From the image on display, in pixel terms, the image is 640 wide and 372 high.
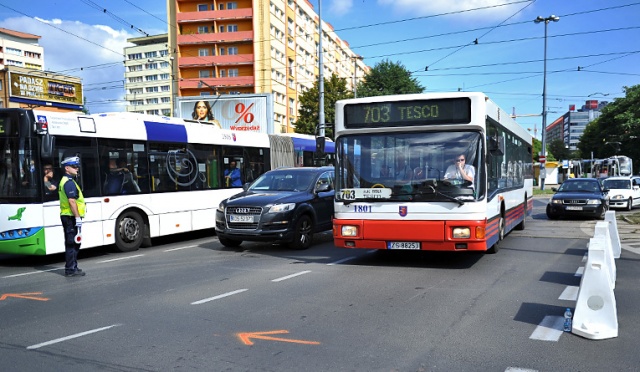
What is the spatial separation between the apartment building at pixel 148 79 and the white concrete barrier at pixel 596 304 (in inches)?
4134

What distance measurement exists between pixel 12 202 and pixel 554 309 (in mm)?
8975

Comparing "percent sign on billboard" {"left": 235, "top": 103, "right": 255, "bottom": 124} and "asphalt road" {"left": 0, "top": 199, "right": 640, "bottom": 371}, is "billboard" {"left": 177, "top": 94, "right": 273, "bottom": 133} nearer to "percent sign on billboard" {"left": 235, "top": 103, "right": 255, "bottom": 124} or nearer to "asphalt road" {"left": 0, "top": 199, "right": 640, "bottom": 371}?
"percent sign on billboard" {"left": 235, "top": 103, "right": 255, "bottom": 124}

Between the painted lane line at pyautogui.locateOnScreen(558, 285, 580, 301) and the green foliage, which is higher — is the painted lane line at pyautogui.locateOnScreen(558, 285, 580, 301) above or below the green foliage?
below

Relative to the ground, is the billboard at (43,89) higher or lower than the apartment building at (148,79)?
lower

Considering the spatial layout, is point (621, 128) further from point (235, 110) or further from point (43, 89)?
point (43, 89)

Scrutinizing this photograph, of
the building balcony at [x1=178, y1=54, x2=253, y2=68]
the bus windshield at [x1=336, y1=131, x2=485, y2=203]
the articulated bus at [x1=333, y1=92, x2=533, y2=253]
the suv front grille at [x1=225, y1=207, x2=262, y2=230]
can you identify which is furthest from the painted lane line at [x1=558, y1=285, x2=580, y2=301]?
the building balcony at [x1=178, y1=54, x2=253, y2=68]

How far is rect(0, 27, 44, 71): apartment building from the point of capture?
10625 centimetres

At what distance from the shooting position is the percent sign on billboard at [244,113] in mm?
36438

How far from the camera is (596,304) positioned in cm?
528

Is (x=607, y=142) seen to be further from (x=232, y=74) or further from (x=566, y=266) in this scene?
(x=566, y=266)

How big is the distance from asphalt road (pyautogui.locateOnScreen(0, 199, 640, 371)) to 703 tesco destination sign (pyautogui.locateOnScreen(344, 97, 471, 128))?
235 cm

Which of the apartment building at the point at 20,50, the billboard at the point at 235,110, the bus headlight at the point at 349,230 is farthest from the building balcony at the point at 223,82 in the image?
the bus headlight at the point at 349,230

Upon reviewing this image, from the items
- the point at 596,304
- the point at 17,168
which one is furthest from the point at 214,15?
the point at 596,304

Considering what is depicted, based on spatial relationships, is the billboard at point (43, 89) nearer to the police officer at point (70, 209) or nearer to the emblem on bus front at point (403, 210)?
the police officer at point (70, 209)
